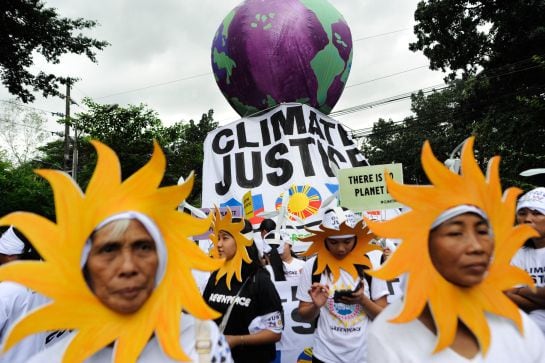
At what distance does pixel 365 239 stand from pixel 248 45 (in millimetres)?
4085

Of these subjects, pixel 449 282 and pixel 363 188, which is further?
pixel 363 188

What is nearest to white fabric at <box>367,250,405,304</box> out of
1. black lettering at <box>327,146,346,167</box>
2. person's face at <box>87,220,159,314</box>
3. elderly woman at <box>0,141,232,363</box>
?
elderly woman at <box>0,141,232,363</box>

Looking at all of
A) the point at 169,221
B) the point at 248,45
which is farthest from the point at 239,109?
the point at 169,221

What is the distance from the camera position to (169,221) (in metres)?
1.66

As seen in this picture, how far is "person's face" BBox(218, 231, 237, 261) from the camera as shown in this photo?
3.04 meters

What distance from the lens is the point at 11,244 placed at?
302 centimetres

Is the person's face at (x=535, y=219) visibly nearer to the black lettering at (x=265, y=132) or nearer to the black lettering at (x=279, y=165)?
the black lettering at (x=279, y=165)

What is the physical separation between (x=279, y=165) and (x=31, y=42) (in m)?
8.68

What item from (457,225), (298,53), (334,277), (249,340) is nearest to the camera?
(457,225)

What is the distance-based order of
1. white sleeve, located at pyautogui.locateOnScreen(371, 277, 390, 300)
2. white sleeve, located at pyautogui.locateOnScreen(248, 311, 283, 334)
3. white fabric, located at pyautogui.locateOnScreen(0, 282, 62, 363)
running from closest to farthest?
1. white fabric, located at pyautogui.locateOnScreen(0, 282, 62, 363)
2. white sleeve, located at pyautogui.locateOnScreen(248, 311, 283, 334)
3. white sleeve, located at pyautogui.locateOnScreen(371, 277, 390, 300)

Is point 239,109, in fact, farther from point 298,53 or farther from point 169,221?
point 169,221

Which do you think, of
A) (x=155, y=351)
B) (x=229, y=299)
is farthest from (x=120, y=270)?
(x=229, y=299)

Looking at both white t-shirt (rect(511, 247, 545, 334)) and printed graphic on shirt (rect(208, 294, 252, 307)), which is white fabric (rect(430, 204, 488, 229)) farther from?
white t-shirt (rect(511, 247, 545, 334))

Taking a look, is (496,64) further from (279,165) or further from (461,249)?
(461,249)
